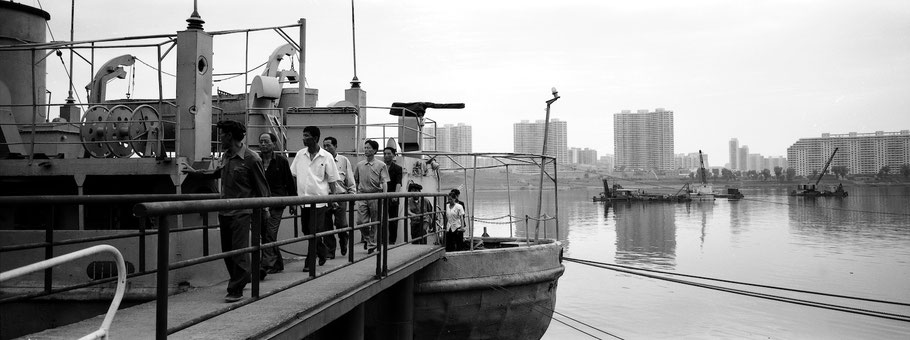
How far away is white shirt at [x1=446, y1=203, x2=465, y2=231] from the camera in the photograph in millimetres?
12575

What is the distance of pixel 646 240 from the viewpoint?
166ft

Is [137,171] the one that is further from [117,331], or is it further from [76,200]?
[117,331]

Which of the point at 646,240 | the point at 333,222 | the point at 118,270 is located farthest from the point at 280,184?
the point at 646,240

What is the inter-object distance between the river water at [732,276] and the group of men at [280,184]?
4448mm

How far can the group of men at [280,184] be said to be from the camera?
591 centimetres

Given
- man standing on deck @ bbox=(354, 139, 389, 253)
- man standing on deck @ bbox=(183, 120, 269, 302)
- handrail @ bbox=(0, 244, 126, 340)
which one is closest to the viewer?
handrail @ bbox=(0, 244, 126, 340)

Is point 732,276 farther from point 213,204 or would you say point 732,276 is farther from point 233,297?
point 213,204

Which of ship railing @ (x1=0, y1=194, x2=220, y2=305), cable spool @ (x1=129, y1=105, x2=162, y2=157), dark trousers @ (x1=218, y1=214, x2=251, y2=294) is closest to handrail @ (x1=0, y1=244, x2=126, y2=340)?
ship railing @ (x1=0, y1=194, x2=220, y2=305)

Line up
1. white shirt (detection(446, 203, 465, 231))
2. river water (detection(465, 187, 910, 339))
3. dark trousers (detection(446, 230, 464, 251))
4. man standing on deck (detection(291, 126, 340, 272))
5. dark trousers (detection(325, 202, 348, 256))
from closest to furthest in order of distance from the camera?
man standing on deck (detection(291, 126, 340, 272)), dark trousers (detection(325, 202, 348, 256)), dark trousers (detection(446, 230, 464, 251)), white shirt (detection(446, 203, 465, 231)), river water (detection(465, 187, 910, 339))

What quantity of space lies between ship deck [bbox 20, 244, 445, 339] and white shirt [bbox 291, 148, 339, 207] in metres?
1.06

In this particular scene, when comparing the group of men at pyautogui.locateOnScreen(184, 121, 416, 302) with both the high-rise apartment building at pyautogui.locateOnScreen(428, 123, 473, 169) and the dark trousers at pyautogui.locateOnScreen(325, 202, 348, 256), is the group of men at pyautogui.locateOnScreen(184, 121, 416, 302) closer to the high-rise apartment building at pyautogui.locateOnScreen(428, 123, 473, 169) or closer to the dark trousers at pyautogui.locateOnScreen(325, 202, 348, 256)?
the dark trousers at pyautogui.locateOnScreen(325, 202, 348, 256)

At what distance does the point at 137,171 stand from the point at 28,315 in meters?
2.24

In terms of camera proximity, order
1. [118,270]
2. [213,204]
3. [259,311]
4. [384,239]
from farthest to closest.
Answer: [384,239] < [259,311] < [213,204] < [118,270]

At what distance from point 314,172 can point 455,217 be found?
202 inches
